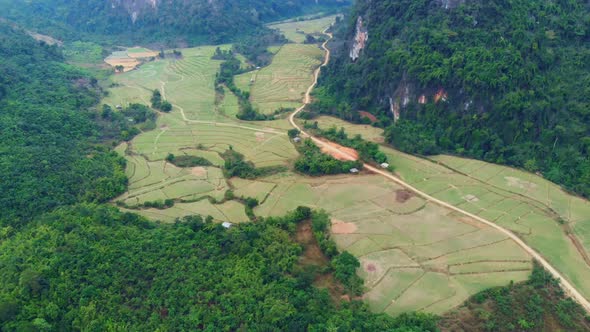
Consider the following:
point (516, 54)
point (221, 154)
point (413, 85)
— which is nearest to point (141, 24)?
point (221, 154)

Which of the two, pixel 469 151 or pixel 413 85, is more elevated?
pixel 413 85

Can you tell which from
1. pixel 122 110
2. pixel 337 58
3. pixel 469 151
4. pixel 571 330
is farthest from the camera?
pixel 337 58

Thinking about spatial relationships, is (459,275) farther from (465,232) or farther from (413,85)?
(413,85)

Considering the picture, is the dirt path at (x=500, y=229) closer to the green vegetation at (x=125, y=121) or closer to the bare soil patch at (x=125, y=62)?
the green vegetation at (x=125, y=121)

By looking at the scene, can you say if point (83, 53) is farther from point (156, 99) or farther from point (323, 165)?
point (323, 165)

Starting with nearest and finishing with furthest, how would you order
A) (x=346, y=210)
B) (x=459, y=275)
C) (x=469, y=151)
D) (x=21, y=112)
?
1. (x=459, y=275)
2. (x=346, y=210)
3. (x=469, y=151)
4. (x=21, y=112)

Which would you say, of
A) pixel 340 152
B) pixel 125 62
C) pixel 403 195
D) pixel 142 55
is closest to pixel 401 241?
pixel 403 195
